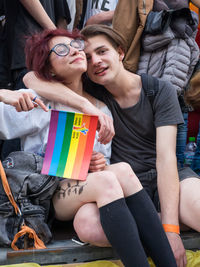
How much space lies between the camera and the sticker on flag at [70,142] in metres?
1.80

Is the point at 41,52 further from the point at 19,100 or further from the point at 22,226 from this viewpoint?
the point at 22,226

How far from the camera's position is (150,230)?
166cm

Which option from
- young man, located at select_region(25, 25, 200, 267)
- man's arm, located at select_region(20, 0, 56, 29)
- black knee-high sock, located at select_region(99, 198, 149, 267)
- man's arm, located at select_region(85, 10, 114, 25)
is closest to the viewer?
black knee-high sock, located at select_region(99, 198, 149, 267)

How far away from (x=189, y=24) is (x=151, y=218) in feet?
5.33

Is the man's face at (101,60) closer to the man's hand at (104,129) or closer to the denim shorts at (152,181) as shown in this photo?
the man's hand at (104,129)

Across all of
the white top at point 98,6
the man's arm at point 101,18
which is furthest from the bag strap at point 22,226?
the white top at point 98,6

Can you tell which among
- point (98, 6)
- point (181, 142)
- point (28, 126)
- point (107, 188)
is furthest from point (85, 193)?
point (98, 6)

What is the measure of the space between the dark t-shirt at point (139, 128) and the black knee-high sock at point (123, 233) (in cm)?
55

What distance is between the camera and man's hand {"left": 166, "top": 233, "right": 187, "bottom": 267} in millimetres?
1759

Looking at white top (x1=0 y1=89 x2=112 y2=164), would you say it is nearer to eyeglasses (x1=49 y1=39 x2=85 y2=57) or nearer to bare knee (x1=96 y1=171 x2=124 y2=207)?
eyeglasses (x1=49 y1=39 x2=85 y2=57)

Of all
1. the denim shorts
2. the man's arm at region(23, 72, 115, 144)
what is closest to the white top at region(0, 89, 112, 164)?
the man's arm at region(23, 72, 115, 144)

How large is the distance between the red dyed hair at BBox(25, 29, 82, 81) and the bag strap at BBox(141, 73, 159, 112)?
0.49 meters

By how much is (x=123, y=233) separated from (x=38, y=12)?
1.57 meters

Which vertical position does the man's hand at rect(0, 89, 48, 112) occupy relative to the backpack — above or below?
above
